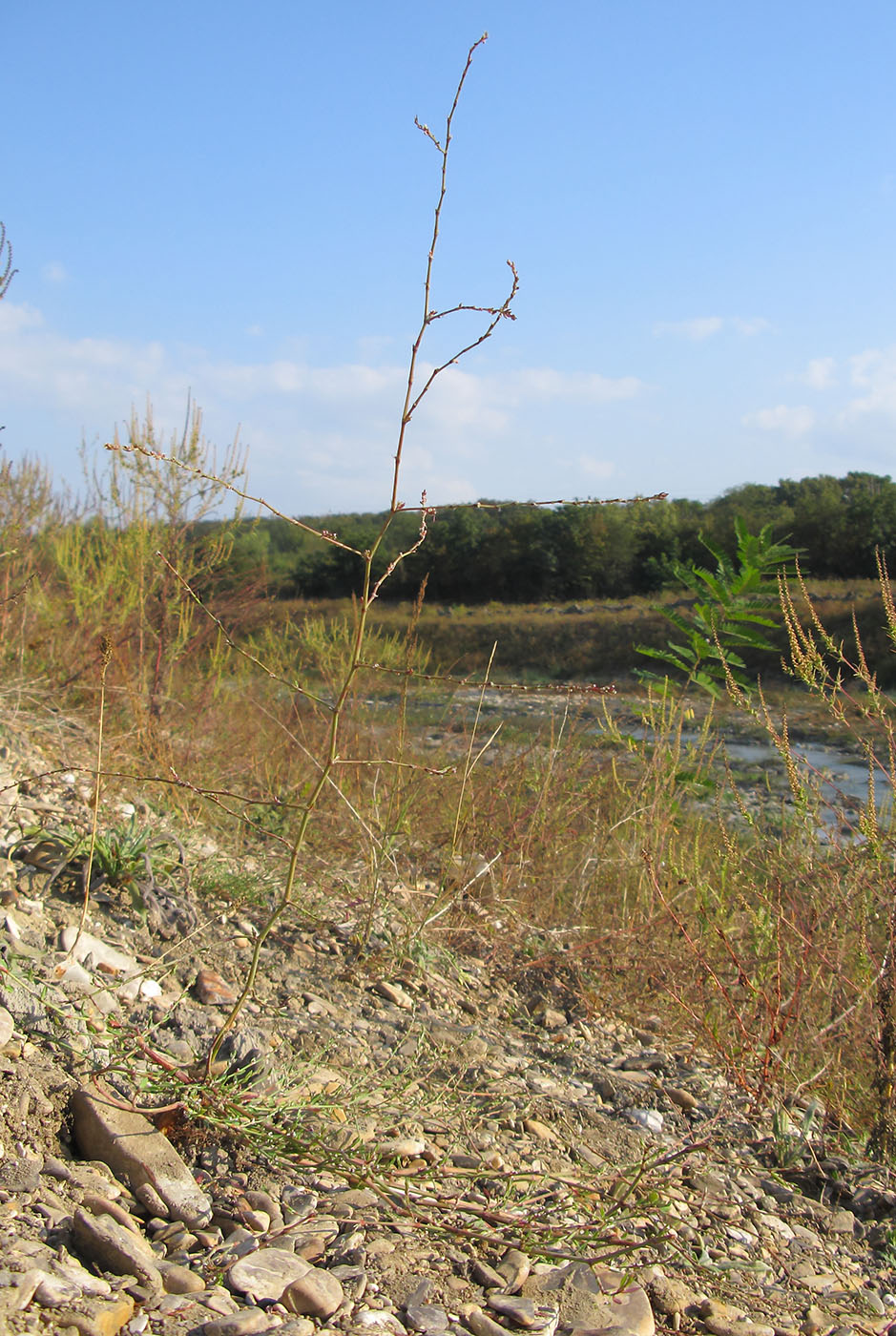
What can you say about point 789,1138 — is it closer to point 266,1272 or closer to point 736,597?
point 266,1272

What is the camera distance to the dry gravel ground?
1446 mm

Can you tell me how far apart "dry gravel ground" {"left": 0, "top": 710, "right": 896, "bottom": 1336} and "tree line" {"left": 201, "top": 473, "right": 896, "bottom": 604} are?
24331 mm

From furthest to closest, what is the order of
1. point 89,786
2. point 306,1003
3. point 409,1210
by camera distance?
1. point 89,786
2. point 306,1003
3. point 409,1210

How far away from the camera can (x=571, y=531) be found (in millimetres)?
33094

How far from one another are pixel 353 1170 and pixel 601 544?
1243 inches

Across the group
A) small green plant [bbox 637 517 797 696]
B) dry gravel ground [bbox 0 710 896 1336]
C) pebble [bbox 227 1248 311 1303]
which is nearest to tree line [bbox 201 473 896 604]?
small green plant [bbox 637 517 797 696]

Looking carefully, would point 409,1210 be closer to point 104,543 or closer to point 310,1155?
point 310,1155

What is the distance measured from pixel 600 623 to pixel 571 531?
7.76m

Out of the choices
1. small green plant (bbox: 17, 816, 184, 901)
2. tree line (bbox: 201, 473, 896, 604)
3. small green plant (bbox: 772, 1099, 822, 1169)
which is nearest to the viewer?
small green plant (bbox: 772, 1099, 822, 1169)

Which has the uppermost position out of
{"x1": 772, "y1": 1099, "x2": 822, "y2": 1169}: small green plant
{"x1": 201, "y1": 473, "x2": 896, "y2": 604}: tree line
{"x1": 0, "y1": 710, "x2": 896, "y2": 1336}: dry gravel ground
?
{"x1": 201, "y1": 473, "x2": 896, "y2": 604}: tree line

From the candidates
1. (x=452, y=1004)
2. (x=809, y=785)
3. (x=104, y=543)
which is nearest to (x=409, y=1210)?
(x=452, y=1004)

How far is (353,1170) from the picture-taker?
183 cm

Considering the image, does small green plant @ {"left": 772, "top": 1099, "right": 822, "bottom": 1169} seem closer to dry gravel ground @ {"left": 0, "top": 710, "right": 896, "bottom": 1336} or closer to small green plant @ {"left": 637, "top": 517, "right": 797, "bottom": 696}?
dry gravel ground @ {"left": 0, "top": 710, "right": 896, "bottom": 1336}

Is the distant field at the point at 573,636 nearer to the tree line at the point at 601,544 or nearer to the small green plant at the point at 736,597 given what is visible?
the tree line at the point at 601,544
